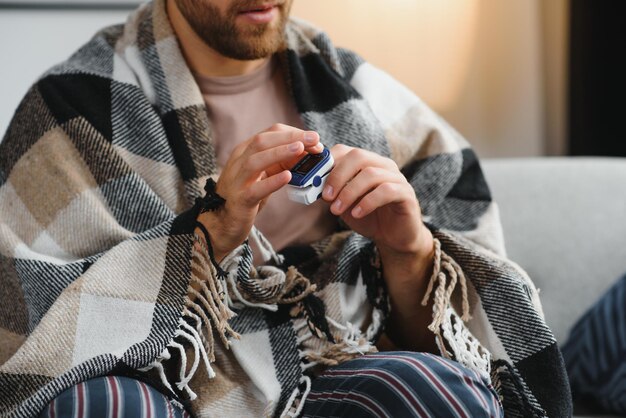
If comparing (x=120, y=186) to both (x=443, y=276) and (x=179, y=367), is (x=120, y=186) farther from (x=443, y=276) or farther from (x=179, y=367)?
(x=443, y=276)

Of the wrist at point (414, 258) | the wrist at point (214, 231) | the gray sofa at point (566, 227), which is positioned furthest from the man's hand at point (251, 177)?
the gray sofa at point (566, 227)

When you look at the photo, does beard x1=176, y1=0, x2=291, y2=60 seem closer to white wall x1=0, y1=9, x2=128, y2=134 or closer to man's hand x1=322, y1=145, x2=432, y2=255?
man's hand x1=322, y1=145, x2=432, y2=255

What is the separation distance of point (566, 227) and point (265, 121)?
53cm

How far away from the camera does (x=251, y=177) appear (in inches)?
33.5

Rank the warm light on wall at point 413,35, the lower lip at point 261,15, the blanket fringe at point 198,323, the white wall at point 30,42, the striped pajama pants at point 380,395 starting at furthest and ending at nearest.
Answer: the warm light on wall at point 413,35 < the white wall at point 30,42 < the lower lip at point 261,15 < the blanket fringe at point 198,323 < the striped pajama pants at point 380,395

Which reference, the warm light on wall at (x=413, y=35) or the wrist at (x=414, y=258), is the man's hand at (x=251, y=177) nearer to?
the wrist at (x=414, y=258)

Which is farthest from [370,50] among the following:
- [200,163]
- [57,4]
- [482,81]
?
[200,163]

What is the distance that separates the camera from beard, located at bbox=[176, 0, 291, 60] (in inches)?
43.0

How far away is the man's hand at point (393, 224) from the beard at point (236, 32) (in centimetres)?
26

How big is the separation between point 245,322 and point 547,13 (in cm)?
126

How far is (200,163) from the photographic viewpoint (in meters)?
1.05

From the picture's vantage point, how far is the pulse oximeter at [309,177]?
827 mm

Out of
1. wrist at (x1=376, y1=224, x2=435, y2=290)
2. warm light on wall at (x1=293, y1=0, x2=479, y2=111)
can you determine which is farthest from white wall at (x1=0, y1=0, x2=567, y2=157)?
wrist at (x1=376, y1=224, x2=435, y2=290)

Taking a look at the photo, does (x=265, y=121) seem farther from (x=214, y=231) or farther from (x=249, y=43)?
(x=214, y=231)
